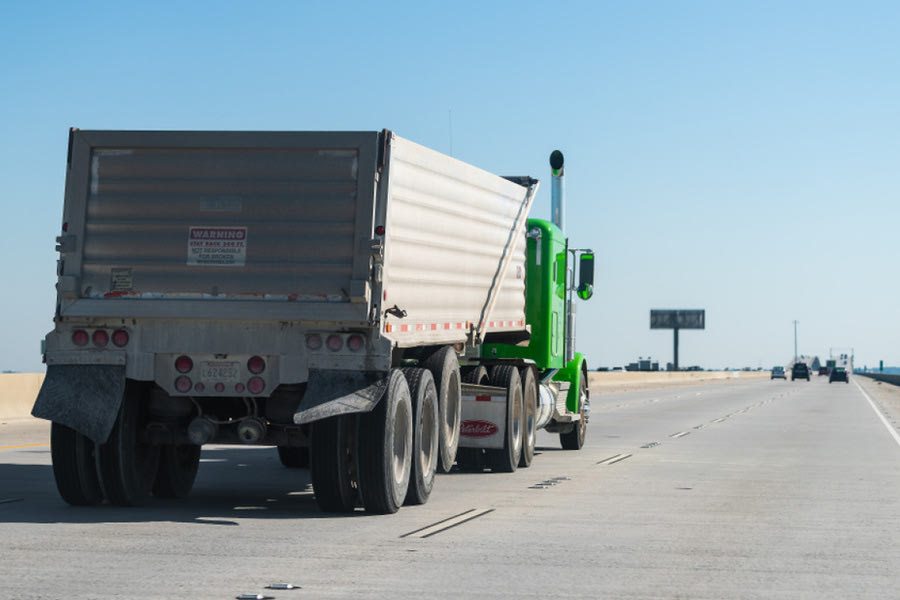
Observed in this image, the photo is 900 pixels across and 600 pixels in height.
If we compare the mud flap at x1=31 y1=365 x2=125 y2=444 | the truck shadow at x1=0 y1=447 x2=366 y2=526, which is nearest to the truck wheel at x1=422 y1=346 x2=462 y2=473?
the truck shadow at x1=0 y1=447 x2=366 y2=526

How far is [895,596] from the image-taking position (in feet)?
26.9

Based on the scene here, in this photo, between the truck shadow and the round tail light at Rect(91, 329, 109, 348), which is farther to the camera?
the round tail light at Rect(91, 329, 109, 348)

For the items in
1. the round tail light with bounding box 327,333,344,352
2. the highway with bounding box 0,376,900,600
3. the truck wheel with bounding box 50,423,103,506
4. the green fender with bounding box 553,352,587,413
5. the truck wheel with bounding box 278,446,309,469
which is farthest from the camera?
the green fender with bounding box 553,352,587,413

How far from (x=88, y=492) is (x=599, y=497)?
5.14 m

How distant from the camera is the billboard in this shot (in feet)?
643

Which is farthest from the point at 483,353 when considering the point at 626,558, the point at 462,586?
the point at 462,586

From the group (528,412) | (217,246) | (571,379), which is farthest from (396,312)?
(571,379)

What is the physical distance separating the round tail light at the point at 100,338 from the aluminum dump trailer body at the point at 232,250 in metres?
0.04

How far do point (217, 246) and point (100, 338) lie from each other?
51.0 inches

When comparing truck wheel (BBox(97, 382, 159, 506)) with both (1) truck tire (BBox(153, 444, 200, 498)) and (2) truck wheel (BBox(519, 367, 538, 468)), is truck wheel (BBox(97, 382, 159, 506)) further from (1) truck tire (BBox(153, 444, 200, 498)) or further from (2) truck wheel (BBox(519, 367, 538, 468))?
(2) truck wheel (BBox(519, 367, 538, 468))

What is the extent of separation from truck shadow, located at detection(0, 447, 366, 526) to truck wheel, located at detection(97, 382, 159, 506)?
15 cm

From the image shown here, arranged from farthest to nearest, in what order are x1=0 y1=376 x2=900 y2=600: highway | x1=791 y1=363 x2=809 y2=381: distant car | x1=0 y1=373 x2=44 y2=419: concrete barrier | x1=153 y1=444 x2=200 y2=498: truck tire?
x1=791 y1=363 x2=809 y2=381: distant car, x1=0 y1=373 x2=44 y2=419: concrete barrier, x1=153 y1=444 x2=200 y2=498: truck tire, x1=0 y1=376 x2=900 y2=600: highway

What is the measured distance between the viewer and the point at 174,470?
1341cm

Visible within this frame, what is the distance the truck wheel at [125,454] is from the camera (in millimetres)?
12180
